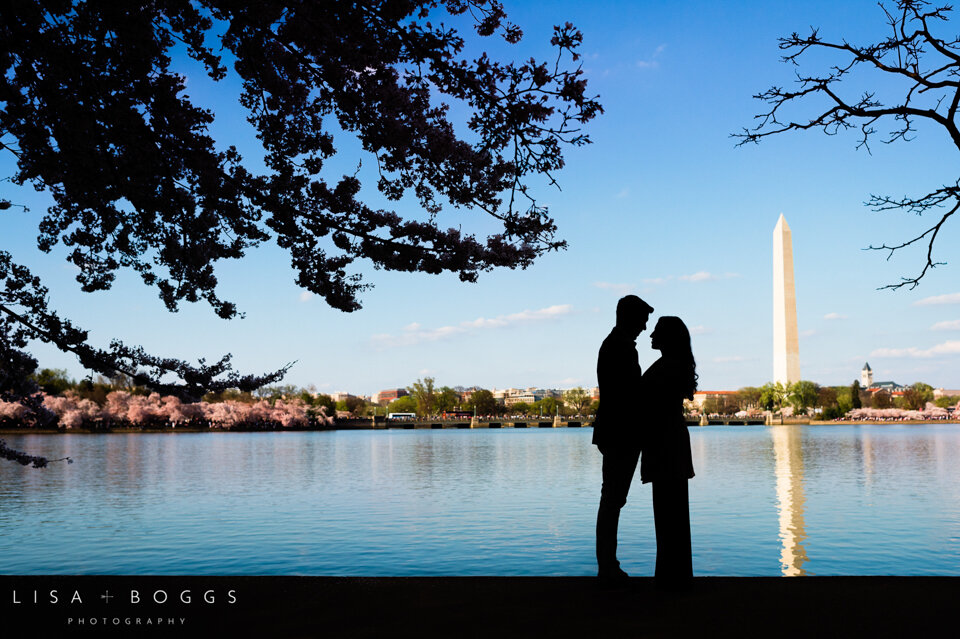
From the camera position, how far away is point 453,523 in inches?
782

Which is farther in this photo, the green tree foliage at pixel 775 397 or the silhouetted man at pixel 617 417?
the green tree foliage at pixel 775 397

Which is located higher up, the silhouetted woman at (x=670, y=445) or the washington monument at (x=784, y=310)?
the washington monument at (x=784, y=310)

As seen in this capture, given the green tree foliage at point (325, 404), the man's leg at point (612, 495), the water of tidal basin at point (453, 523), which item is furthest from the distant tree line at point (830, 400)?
the man's leg at point (612, 495)

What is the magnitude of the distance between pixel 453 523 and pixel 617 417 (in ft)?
48.7

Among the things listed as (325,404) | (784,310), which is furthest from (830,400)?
(325,404)

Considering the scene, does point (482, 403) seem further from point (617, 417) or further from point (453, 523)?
point (617, 417)

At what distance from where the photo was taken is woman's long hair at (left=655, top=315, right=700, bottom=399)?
5.67 meters

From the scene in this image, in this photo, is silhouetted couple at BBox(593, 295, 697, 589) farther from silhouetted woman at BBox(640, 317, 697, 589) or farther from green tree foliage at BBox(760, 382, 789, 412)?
green tree foliage at BBox(760, 382, 789, 412)

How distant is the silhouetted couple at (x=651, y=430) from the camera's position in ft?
18.5

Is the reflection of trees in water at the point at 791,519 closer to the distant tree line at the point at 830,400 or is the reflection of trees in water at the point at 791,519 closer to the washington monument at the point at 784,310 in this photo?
the washington monument at the point at 784,310

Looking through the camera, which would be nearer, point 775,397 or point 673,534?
point 673,534

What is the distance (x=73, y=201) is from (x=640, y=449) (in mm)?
6022
